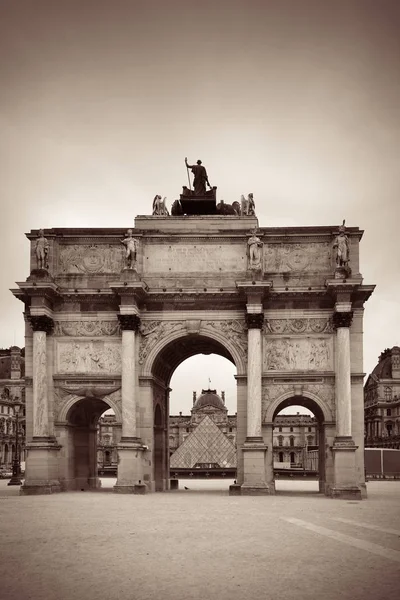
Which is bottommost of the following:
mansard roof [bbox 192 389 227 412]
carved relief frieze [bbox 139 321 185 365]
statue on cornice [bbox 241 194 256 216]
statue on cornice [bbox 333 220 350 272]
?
mansard roof [bbox 192 389 227 412]

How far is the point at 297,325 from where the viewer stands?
114 ft

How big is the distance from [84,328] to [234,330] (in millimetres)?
6430

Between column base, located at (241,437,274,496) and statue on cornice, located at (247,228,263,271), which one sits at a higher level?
statue on cornice, located at (247,228,263,271)

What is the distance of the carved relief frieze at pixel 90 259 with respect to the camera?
35.6 metres

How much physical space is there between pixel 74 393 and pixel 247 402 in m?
7.35

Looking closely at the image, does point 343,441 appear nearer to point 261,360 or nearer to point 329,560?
point 261,360

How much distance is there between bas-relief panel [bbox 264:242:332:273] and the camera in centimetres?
3531

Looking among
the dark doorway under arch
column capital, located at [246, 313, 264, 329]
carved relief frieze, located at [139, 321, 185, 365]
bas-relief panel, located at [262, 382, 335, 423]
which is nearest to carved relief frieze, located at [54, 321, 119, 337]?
carved relief frieze, located at [139, 321, 185, 365]

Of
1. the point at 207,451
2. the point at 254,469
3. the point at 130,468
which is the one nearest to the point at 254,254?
the point at 254,469

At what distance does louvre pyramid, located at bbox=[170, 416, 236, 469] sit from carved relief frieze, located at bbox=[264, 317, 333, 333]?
38.6 metres

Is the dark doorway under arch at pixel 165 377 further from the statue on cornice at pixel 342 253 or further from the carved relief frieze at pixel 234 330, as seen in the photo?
the statue on cornice at pixel 342 253

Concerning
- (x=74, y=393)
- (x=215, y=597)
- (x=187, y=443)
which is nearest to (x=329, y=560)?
(x=215, y=597)

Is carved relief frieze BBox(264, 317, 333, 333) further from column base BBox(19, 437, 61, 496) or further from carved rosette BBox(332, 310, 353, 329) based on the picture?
column base BBox(19, 437, 61, 496)

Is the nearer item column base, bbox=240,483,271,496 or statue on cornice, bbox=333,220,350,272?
column base, bbox=240,483,271,496
